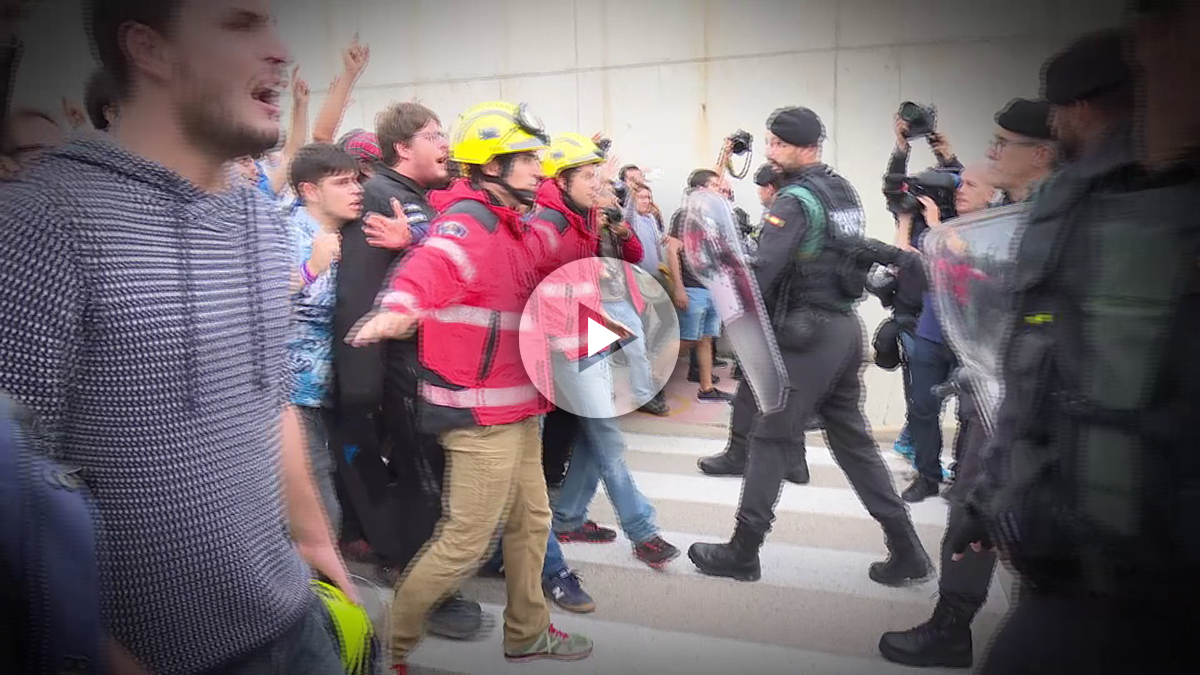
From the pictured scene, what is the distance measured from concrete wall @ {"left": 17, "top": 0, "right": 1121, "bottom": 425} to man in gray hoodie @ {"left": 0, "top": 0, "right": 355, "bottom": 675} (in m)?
0.39

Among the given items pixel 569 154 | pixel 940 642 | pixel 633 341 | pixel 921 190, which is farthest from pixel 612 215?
pixel 940 642

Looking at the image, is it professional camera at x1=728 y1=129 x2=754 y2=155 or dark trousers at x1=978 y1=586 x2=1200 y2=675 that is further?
professional camera at x1=728 y1=129 x2=754 y2=155

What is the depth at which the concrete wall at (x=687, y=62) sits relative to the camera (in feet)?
3.78

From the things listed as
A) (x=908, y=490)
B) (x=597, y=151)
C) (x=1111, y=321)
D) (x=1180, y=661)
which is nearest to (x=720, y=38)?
(x=597, y=151)

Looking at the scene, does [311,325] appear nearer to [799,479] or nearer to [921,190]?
[921,190]

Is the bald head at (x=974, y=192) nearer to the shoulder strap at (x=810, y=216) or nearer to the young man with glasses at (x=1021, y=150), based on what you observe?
the young man with glasses at (x=1021, y=150)

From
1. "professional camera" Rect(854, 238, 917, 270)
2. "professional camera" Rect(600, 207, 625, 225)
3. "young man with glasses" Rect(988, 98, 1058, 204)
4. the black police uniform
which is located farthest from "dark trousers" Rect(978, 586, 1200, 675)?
"professional camera" Rect(600, 207, 625, 225)

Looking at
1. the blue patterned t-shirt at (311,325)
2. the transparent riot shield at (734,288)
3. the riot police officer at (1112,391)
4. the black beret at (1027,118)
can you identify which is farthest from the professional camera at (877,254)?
the blue patterned t-shirt at (311,325)

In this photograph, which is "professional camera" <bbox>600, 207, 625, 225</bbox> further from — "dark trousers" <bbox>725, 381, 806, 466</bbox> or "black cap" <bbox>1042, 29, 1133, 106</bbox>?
"black cap" <bbox>1042, 29, 1133, 106</bbox>

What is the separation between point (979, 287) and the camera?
130 cm

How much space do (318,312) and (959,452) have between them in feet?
4.50

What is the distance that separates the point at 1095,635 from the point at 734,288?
1.04 meters
